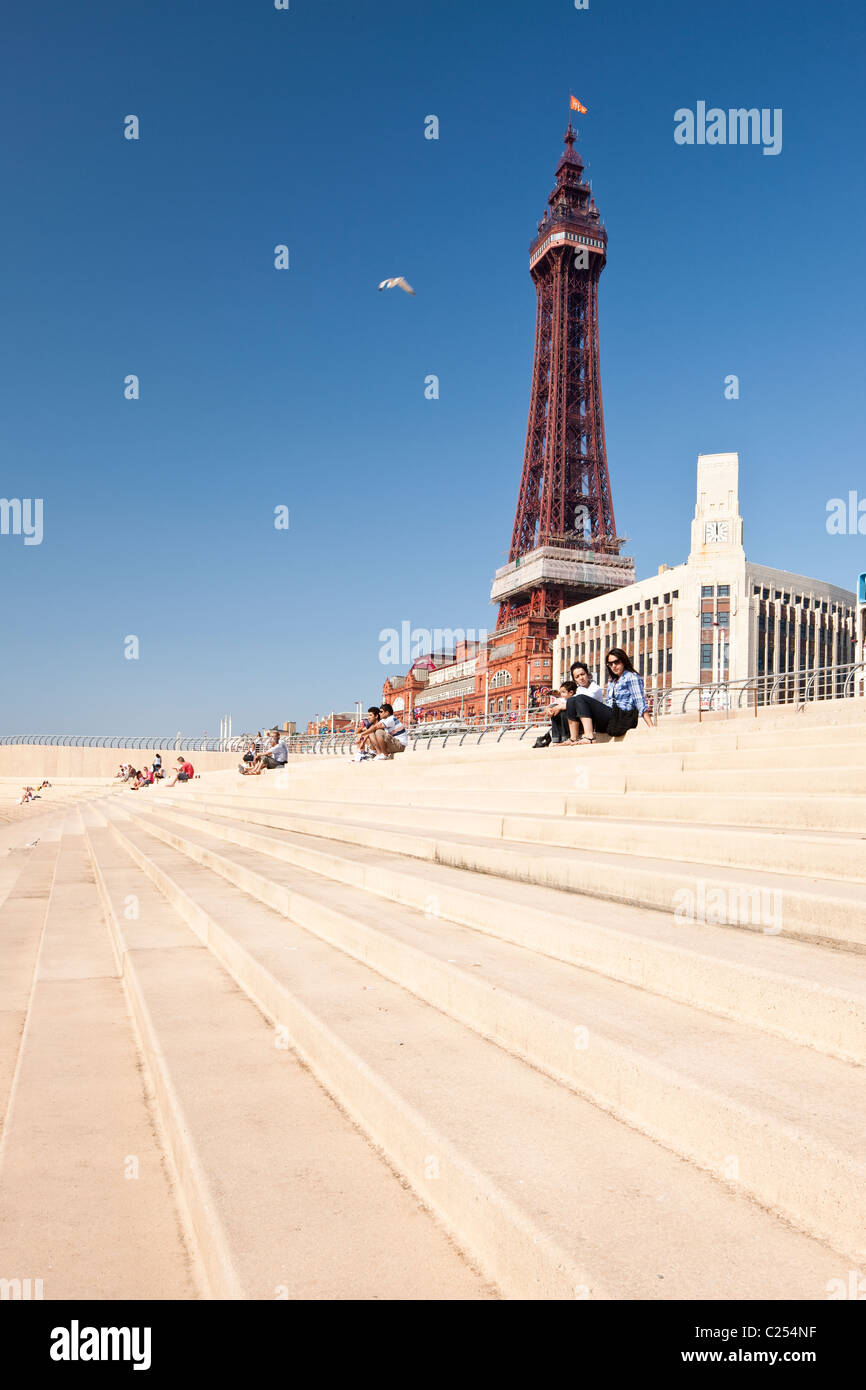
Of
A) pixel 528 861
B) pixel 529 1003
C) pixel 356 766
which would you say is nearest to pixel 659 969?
pixel 529 1003

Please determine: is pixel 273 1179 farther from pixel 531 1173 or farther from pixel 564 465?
pixel 564 465

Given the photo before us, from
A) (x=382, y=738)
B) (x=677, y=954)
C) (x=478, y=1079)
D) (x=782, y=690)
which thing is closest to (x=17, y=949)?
(x=478, y=1079)

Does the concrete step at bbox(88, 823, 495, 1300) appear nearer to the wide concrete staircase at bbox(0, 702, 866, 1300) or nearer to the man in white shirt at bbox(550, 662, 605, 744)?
the wide concrete staircase at bbox(0, 702, 866, 1300)

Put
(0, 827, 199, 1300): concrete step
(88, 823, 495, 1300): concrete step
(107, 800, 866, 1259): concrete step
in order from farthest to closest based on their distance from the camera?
(0, 827, 199, 1300): concrete step, (88, 823, 495, 1300): concrete step, (107, 800, 866, 1259): concrete step

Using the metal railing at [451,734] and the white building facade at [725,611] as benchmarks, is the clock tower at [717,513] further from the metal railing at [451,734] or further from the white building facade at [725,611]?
the metal railing at [451,734]

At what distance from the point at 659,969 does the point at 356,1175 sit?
1.17 meters

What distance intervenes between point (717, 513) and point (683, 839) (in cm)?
7035

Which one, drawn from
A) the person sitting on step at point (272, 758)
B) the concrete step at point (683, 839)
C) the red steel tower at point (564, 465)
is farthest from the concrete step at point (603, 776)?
the red steel tower at point (564, 465)

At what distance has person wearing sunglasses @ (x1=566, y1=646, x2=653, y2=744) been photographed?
9.93 m

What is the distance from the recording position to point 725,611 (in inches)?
2667

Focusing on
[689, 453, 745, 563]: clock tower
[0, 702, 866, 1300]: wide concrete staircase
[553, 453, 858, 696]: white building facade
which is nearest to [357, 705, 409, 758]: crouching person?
[0, 702, 866, 1300]: wide concrete staircase

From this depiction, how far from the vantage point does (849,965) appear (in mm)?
2494
